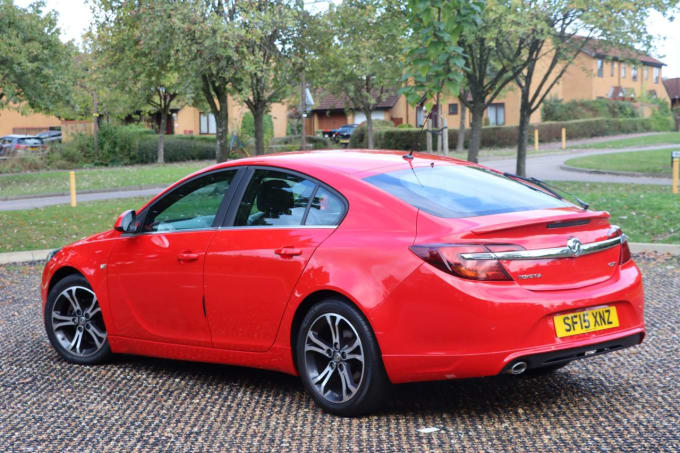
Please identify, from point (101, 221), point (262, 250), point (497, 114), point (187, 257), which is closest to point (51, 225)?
point (101, 221)

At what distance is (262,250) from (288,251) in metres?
0.23

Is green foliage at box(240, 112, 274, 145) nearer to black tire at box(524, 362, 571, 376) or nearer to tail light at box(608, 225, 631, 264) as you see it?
black tire at box(524, 362, 571, 376)

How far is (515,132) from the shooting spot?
5181 cm

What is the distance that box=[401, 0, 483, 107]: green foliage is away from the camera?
9883 millimetres

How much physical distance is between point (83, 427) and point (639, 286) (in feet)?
11.0

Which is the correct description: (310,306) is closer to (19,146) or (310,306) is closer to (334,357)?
(334,357)

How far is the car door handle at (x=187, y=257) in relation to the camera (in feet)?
19.4

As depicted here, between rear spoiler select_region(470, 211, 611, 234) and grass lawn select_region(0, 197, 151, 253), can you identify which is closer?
rear spoiler select_region(470, 211, 611, 234)

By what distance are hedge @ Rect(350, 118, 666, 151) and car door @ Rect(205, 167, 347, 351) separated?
4215 centimetres

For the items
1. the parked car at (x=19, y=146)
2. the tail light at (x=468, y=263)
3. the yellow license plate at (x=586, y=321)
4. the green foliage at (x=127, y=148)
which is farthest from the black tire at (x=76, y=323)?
the parked car at (x=19, y=146)

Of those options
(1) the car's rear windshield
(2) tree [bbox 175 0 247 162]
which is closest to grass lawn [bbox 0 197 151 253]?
(2) tree [bbox 175 0 247 162]

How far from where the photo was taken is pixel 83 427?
5160 mm

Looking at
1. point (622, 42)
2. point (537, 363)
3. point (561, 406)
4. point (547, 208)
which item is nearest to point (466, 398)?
point (561, 406)

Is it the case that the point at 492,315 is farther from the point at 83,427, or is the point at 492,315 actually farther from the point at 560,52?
the point at 560,52
